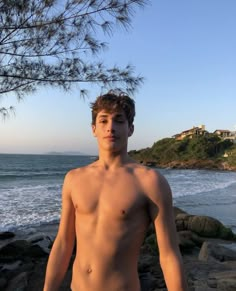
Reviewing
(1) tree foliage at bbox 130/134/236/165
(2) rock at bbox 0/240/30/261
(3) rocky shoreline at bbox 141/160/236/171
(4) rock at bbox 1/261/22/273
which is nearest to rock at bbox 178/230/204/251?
(2) rock at bbox 0/240/30/261

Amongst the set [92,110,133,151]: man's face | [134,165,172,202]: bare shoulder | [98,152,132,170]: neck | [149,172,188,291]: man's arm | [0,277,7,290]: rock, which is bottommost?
[0,277,7,290]: rock

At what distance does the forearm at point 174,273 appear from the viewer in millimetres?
1679

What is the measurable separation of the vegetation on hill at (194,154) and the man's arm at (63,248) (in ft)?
227

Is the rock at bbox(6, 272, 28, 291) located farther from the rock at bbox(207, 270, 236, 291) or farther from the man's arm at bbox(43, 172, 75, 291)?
the man's arm at bbox(43, 172, 75, 291)

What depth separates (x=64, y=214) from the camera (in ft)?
6.48

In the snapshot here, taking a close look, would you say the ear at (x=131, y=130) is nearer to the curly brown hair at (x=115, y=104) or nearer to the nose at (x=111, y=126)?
the curly brown hair at (x=115, y=104)

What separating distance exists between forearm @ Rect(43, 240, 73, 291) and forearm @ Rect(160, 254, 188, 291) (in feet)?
1.67

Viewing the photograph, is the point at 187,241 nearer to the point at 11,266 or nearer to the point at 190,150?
the point at 11,266

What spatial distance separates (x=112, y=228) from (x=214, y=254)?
6.61 m

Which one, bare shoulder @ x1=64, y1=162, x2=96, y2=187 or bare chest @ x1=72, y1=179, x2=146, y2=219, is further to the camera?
bare shoulder @ x1=64, y1=162, x2=96, y2=187

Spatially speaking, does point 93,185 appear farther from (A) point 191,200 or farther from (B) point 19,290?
(A) point 191,200

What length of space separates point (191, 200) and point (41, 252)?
14620mm

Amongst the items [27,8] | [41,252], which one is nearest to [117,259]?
[27,8]

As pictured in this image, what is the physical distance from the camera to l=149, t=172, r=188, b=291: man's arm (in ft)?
5.69
